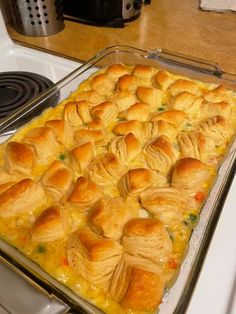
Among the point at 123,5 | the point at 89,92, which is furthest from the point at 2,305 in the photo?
the point at 123,5

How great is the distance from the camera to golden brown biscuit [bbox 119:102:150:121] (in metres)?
1.01

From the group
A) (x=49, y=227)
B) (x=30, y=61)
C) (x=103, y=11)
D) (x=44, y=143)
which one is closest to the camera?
(x=49, y=227)

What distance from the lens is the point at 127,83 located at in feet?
3.67

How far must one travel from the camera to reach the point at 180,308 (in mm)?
585

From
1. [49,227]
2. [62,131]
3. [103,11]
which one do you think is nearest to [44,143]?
[62,131]

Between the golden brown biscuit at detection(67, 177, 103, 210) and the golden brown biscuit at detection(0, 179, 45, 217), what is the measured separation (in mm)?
82

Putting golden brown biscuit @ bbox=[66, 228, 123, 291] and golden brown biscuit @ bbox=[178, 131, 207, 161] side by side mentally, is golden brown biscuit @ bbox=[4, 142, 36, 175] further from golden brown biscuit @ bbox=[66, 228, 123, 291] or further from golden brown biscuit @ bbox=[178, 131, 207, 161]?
golden brown biscuit @ bbox=[178, 131, 207, 161]

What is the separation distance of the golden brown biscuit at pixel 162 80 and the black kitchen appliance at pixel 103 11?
0.52 meters

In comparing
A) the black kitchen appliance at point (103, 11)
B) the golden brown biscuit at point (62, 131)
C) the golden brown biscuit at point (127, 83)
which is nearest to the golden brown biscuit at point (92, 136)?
the golden brown biscuit at point (62, 131)

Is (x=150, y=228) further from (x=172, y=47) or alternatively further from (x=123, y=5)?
(x=123, y=5)

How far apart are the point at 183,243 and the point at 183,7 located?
149 centimetres

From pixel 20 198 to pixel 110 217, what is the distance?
214mm

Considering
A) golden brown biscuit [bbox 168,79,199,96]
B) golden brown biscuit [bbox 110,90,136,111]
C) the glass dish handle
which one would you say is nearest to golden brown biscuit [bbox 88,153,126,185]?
golden brown biscuit [bbox 110,90,136,111]

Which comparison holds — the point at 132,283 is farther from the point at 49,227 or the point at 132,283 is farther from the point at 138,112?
the point at 138,112
